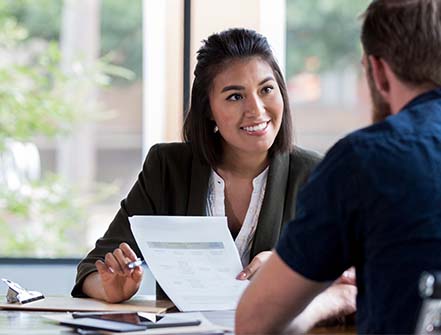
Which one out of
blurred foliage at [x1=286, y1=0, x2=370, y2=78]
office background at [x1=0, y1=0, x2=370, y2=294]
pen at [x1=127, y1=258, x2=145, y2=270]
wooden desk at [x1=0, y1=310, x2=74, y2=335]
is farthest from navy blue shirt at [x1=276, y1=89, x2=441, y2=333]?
blurred foliage at [x1=286, y1=0, x2=370, y2=78]

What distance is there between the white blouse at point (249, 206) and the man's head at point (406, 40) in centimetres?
100

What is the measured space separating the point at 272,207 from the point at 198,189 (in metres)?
0.21

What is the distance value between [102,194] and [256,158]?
3675 mm

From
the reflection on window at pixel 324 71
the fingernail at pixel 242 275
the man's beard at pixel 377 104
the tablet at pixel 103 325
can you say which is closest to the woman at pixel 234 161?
the fingernail at pixel 242 275

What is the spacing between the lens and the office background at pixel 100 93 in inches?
193

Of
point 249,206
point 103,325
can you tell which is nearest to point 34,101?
point 249,206

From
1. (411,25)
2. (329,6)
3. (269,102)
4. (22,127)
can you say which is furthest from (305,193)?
(329,6)

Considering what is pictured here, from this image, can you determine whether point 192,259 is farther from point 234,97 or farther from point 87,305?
point 234,97

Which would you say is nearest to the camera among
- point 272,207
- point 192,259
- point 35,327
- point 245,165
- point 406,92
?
point 406,92

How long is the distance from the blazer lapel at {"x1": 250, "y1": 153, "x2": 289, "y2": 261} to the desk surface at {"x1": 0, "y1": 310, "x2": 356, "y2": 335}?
0.52m

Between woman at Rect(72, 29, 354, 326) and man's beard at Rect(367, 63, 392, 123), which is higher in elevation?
man's beard at Rect(367, 63, 392, 123)

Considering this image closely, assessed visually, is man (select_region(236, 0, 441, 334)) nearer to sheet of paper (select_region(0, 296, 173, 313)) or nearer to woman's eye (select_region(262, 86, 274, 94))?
sheet of paper (select_region(0, 296, 173, 313))

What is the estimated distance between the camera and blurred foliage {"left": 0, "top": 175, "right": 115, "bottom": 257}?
5.71m

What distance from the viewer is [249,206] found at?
2754 millimetres
